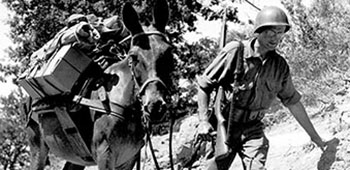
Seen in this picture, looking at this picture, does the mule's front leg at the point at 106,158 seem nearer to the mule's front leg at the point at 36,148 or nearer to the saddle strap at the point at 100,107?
the saddle strap at the point at 100,107

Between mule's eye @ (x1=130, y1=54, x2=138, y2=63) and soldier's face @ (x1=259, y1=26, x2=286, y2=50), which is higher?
soldier's face @ (x1=259, y1=26, x2=286, y2=50)

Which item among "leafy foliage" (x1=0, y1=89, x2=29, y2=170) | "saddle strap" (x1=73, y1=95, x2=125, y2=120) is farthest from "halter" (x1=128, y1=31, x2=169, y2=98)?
"leafy foliage" (x1=0, y1=89, x2=29, y2=170)

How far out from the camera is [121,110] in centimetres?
616

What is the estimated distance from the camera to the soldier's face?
5270 mm

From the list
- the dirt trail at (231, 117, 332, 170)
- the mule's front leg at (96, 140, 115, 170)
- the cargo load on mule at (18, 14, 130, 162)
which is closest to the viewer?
the mule's front leg at (96, 140, 115, 170)

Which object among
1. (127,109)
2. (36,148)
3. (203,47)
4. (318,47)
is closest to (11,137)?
(203,47)

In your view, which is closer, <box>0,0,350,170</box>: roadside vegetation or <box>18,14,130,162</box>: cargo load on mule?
<box>18,14,130,162</box>: cargo load on mule

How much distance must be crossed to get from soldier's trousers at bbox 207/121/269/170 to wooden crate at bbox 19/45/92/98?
1957 millimetres

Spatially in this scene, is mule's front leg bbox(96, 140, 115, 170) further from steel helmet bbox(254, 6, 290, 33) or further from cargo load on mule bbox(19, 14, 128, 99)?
steel helmet bbox(254, 6, 290, 33)

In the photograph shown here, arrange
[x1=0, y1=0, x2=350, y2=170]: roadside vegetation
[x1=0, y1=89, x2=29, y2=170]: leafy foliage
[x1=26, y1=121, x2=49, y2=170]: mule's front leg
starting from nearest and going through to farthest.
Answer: [x1=26, y1=121, x2=49, y2=170]: mule's front leg
[x1=0, y1=0, x2=350, y2=170]: roadside vegetation
[x1=0, y1=89, x2=29, y2=170]: leafy foliage

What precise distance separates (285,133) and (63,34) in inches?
196

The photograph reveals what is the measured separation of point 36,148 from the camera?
7.64m

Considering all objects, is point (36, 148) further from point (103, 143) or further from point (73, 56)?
point (103, 143)

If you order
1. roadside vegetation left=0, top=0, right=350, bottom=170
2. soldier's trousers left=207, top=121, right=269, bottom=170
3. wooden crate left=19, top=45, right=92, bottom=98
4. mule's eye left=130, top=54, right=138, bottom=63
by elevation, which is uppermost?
mule's eye left=130, top=54, right=138, bottom=63
